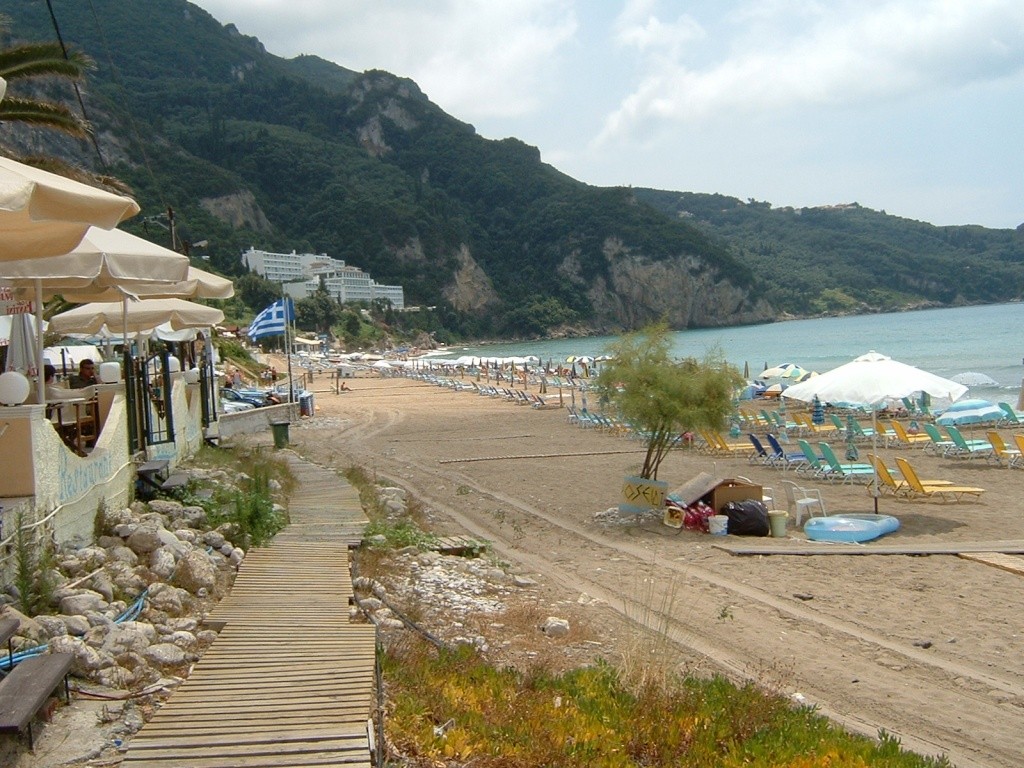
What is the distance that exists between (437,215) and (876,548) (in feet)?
413

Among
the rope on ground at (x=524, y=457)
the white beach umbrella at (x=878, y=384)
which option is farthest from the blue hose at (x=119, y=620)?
the rope on ground at (x=524, y=457)

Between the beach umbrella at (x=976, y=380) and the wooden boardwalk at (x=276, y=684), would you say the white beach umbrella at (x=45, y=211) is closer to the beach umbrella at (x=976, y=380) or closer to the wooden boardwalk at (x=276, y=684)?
the wooden boardwalk at (x=276, y=684)

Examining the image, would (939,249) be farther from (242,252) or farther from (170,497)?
(170,497)

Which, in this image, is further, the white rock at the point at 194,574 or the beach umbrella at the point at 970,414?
the beach umbrella at the point at 970,414

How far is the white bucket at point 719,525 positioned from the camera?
1015 cm

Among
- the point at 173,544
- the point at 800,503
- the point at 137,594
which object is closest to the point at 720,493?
the point at 800,503

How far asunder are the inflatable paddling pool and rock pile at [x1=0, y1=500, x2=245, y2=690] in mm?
6451

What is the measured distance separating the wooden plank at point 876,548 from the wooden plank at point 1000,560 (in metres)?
0.14

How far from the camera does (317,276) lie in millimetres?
105312

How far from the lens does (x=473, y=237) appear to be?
13375cm

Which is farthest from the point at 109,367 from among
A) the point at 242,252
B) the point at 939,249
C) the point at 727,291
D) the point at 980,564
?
the point at 939,249

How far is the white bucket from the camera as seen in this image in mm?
10148

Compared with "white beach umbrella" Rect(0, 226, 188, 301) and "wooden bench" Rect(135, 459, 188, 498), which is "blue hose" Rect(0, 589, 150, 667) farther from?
"wooden bench" Rect(135, 459, 188, 498)

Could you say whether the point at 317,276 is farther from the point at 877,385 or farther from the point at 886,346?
the point at 877,385
